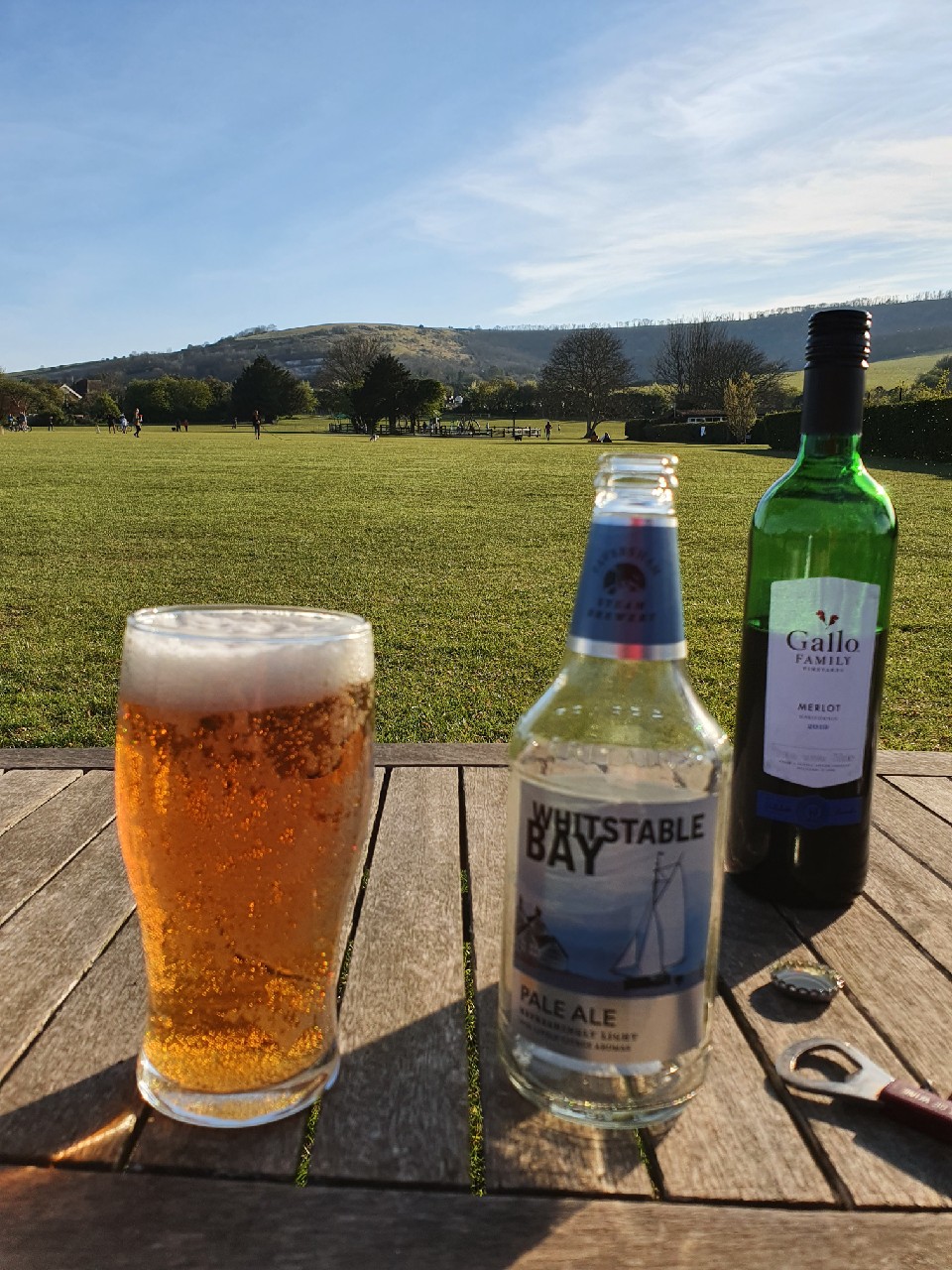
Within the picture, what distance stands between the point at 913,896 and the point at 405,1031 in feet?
3.45

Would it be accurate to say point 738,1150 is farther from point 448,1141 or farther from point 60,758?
point 60,758

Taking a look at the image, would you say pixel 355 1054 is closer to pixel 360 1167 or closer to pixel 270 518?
pixel 360 1167

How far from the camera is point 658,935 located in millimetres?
1083

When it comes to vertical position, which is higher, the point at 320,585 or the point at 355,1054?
the point at 355,1054

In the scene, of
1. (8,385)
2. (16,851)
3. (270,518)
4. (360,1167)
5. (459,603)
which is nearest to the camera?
(360,1167)

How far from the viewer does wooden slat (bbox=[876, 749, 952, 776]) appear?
2.53 m

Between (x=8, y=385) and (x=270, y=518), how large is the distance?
8697 cm

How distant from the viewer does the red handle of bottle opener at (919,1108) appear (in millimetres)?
1142

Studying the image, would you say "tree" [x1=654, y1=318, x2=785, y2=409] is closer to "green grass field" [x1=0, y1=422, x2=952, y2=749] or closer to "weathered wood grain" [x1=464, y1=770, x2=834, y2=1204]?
"green grass field" [x1=0, y1=422, x2=952, y2=749]

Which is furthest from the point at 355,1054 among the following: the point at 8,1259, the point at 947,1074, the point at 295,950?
the point at 947,1074

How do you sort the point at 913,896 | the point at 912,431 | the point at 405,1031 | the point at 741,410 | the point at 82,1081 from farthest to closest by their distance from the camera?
1. the point at 741,410
2. the point at 912,431
3. the point at 913,896
4. the point at 405,1031
5. the point at 82,1081

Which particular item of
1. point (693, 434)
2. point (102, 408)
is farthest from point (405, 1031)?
point (102, 408)

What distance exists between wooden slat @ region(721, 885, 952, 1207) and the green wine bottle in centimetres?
12

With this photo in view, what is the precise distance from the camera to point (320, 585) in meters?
9.38
